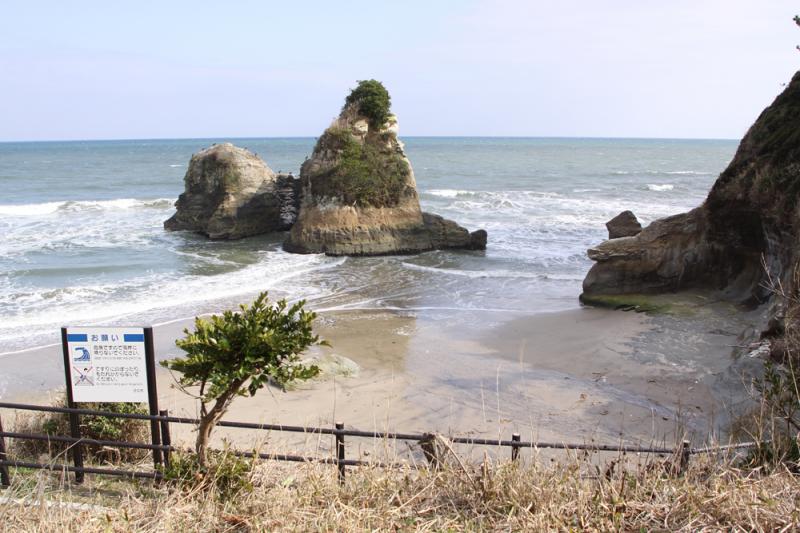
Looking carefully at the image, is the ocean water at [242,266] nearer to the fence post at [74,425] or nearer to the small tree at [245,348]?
the fence post at [74,425]

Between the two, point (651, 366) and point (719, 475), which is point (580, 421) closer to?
point (651, 366)

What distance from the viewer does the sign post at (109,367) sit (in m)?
6.43

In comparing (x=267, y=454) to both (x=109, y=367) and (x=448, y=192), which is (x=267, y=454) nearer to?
(x=109, y=367)

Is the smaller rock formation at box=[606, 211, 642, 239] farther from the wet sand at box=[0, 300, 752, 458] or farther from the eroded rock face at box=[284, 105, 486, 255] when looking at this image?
the wet sand at box=[0, 300, 752, 458]

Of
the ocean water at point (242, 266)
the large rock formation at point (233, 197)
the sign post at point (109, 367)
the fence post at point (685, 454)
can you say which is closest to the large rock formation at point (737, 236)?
the ocean water at point (242, 266)

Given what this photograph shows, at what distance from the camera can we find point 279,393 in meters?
11.6

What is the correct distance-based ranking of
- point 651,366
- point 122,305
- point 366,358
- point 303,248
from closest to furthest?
point 651,366, point 366,358, point 122,305, point 303,248

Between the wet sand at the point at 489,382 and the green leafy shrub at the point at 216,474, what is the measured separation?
1.92m

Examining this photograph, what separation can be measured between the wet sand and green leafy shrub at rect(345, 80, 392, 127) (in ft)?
44.8

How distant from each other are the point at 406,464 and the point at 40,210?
4127cm

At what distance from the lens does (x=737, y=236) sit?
51.9 feet

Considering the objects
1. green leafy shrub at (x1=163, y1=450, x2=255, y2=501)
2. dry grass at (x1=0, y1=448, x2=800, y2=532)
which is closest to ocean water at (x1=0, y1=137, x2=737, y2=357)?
green leafy shrub at (x1=163, y1=450, x2=255, y2=501)

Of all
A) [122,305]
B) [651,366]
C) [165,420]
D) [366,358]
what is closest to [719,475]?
[165,420]

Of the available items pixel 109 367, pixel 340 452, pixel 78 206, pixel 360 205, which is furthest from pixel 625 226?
pixel 78 206
